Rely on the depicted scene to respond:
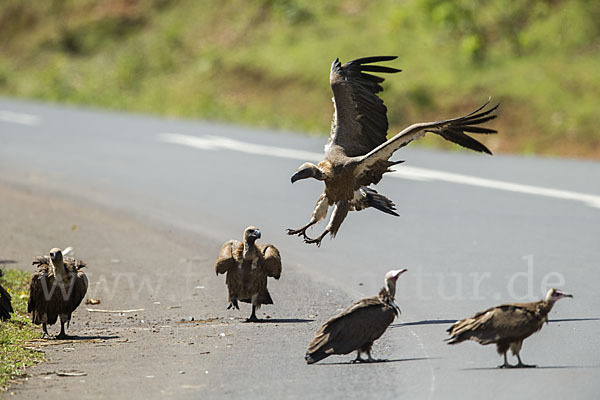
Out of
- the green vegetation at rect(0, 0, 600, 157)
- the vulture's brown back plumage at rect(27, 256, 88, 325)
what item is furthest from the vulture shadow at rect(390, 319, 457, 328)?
the green vegetation at rect(0, 0, 600, 157)

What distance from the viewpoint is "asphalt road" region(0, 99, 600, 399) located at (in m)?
8.46

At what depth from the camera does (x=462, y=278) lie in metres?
12.2

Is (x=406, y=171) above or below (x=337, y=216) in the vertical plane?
above

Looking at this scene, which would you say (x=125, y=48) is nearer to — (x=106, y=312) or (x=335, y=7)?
(x=335, y=7)

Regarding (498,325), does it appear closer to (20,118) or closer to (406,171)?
(406,171)

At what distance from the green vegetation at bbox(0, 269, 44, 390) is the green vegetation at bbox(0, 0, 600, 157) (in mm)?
12118

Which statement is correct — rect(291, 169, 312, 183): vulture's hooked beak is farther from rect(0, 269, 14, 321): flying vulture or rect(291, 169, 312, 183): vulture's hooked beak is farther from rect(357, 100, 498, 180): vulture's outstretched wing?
rect(0, 269, 14, 321): flying vulture

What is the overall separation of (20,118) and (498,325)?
23.6m

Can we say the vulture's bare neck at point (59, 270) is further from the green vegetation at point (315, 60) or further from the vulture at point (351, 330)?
the green vegetation at point (315, 60)

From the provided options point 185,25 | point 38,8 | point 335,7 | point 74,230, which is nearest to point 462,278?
point 74,230

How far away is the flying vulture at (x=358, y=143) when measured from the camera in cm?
997

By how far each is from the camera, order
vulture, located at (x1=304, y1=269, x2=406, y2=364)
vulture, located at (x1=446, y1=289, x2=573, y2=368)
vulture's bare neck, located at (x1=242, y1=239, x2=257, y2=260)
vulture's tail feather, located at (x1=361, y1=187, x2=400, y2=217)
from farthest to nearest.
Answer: vulture's tail feather, located at (x1=361, y1=187, x2=400, y2=217) < vulture's bare neck, located at (x1=242, y1=239, x2=257, y2=260) < vulture, located at (x1=304, y1=269, x2=406, y2=364) < vulture, located at (x1=446, y1=289, x2=573, y2=368)

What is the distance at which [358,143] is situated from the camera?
438 inches

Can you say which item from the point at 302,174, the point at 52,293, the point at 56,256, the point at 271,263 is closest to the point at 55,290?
the point at 52,293
